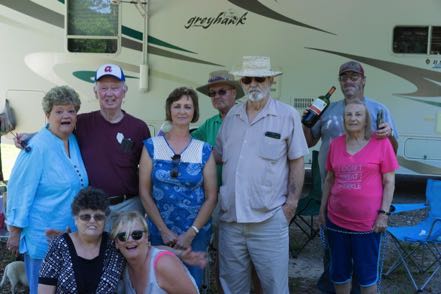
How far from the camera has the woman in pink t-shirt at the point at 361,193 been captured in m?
2.92

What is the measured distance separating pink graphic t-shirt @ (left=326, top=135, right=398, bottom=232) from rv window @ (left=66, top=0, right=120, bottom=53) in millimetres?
4154

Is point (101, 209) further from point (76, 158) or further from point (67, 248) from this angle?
point (76, 158)

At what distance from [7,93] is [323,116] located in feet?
14.9

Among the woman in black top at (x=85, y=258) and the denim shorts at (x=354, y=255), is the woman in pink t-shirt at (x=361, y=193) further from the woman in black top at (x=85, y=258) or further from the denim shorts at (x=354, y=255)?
the woman in black top at (x=85, y=258)

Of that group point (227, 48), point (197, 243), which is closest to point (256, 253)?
point (197, 243)

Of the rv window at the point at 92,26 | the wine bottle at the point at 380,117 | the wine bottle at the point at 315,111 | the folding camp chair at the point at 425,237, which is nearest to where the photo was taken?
the wine bottle at the point at 380,117

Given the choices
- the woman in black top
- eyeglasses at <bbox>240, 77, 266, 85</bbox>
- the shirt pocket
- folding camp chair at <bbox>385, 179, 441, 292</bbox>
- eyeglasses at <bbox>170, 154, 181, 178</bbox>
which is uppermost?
eyeglasses at <bbox>240, 77, 266, 85</bbox>

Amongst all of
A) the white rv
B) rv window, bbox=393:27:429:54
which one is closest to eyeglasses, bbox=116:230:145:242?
the white rv

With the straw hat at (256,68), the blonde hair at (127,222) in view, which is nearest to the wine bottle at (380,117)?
the straw hat at (256,68)

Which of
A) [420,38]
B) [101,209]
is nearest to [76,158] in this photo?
[101,209]

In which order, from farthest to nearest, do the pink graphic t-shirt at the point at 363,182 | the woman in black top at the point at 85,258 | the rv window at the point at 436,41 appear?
the rv window at the point at 436,41, the pink graphic t-shirt at the point at 363,182, the woman in black top at the point at 85,258

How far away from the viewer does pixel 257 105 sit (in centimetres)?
273

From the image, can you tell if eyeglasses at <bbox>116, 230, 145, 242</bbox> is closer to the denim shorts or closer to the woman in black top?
the woman in black top

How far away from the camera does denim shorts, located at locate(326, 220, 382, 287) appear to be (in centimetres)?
296
